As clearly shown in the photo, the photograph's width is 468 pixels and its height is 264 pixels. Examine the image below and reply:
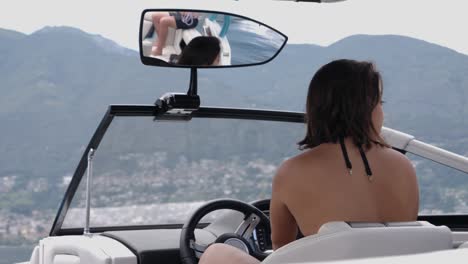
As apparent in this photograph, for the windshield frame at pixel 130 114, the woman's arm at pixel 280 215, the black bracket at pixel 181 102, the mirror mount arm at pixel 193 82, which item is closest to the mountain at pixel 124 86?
the windshield frame at pixel 130 114

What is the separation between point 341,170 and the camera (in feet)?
9.34

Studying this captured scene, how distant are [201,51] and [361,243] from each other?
143cm

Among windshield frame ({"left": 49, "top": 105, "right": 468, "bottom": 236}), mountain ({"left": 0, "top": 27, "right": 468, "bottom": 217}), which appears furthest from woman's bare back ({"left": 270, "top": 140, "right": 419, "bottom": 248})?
mountain ({"left": 0, "top": 27, "right": 468, "bottom": 217})

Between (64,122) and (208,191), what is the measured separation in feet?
125

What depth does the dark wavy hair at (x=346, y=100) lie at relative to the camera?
295 cm

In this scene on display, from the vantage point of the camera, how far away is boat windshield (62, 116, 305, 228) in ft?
13.6

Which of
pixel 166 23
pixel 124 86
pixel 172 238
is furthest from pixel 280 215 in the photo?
pixel 124 86

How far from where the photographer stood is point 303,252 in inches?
86.9

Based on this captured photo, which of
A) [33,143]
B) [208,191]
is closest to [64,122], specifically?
[33,143]

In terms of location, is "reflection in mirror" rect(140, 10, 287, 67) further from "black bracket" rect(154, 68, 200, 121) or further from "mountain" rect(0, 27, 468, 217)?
"mountain" rect(0, 27, 468, 217)

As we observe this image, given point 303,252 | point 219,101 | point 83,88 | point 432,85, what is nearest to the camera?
point 303,252

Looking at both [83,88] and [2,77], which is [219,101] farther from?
[2,77]

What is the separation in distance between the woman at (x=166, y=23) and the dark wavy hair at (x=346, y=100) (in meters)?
0.57

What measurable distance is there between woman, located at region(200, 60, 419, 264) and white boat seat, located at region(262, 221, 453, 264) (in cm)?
48
